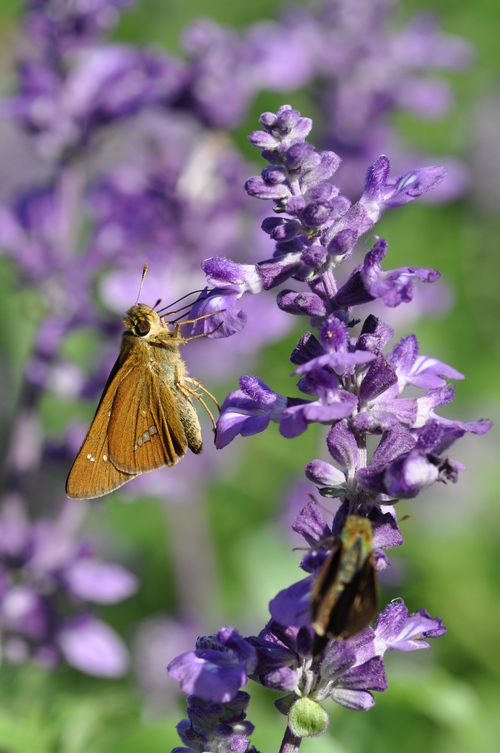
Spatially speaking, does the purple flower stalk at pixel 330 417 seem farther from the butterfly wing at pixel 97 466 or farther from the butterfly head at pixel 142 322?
the butterfly head at pixel 142 322

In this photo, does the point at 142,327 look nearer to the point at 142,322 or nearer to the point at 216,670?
the point at 142,322

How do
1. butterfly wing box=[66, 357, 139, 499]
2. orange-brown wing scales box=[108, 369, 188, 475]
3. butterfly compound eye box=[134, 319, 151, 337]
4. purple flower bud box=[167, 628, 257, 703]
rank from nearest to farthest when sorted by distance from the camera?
purple flower bud box=[167, 628, 257, 703], butterfly wing box=[66, 357, 139, 499], orange-brown wing scales box=[108, 369, 188, 475], butterfly compound eye box=[134, 319, 151, 337]

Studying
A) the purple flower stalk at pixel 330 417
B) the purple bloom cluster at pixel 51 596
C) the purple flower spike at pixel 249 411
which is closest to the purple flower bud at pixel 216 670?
the purple flower stalk at pixel 330 417

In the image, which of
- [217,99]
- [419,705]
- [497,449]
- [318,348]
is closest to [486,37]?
[497,449]

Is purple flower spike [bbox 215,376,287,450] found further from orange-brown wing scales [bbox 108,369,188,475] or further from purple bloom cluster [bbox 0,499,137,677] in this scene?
purple bloom cluster [bbox 0,499,137,677]

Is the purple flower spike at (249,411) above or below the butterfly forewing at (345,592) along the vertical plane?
above

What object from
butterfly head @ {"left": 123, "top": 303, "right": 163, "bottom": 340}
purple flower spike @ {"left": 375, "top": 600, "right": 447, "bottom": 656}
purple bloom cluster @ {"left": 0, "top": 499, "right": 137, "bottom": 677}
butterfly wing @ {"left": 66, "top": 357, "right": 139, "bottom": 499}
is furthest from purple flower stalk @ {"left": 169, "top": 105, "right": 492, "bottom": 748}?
purple bloom cluster @ {"left": 0, "top": 499, "right": 137, "bottom": 677}

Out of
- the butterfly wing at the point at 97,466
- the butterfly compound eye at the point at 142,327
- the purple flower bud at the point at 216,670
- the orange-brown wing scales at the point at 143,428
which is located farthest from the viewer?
the butterfly compound eye at the point at 142,327
